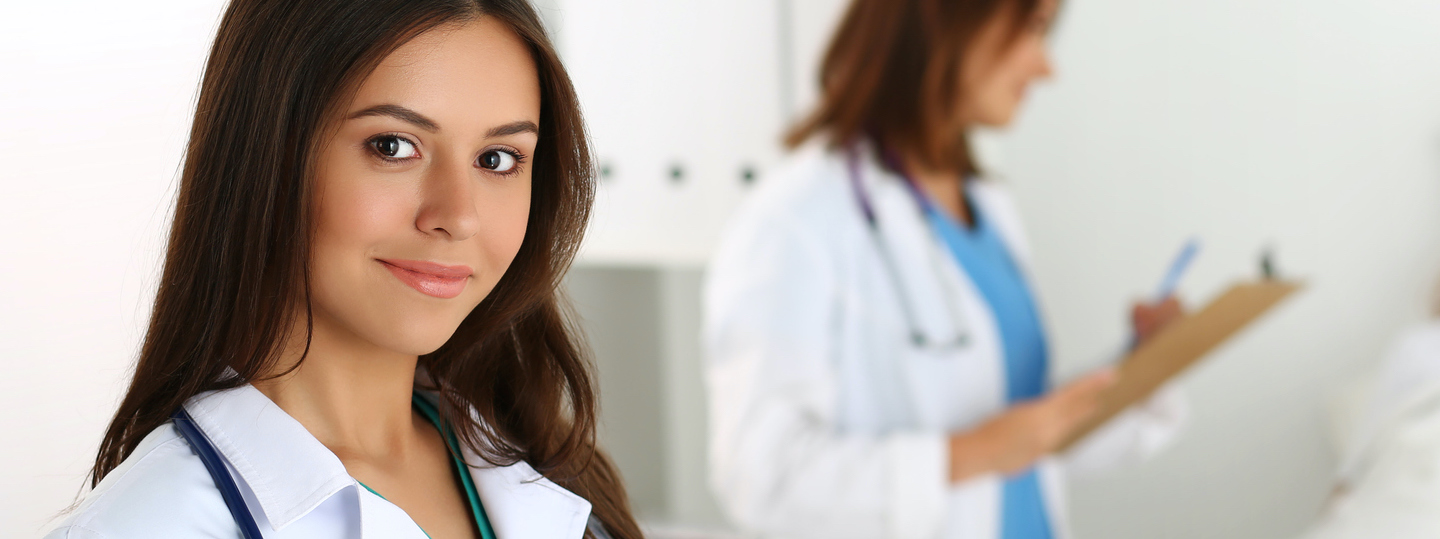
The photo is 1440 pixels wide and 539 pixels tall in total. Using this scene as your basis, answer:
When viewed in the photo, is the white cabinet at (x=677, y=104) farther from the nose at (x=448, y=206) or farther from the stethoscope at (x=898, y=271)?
the nose at (x=448, y=206)

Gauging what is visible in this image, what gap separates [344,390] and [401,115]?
14 centimetres

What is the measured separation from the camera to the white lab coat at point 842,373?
1052 mm

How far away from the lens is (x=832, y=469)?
1.06 m

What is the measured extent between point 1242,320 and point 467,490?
33.6 inches

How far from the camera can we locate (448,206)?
42cm

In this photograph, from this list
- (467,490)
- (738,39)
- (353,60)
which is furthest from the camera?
(738,39)

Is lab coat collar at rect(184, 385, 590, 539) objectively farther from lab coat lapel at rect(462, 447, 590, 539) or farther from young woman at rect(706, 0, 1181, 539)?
young woman at rect(706, 0, 1181, 539)

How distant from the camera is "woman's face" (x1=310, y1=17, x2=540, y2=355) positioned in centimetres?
41

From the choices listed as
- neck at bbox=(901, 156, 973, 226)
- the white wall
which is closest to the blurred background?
the white wall

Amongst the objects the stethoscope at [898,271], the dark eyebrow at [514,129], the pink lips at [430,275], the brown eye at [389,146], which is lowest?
the stethoscope at [898,271]

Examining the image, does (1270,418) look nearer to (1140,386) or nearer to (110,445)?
(1140,386)

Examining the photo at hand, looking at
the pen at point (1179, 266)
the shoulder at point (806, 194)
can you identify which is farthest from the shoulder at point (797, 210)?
the pen at point (1179, 266)

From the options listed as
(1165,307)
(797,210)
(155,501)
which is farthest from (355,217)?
(1165,307)

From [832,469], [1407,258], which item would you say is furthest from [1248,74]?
[832,469]
